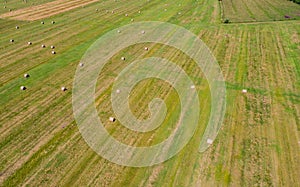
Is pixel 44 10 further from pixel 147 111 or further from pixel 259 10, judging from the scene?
pixel 259 10

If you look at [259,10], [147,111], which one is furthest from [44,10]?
[259,10]

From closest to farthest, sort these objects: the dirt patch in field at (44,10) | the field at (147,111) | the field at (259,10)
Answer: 1. the field at (147,111)
2. the dirt patch in field at (44,10)
3. the field at (259,10)

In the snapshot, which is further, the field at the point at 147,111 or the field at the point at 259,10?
the field at the point at 259,10

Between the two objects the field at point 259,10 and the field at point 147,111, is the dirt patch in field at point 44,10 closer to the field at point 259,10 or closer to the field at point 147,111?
the field at point 147,111

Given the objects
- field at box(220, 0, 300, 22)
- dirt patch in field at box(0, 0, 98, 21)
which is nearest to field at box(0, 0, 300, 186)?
dirt patch in field at box(0, 0, 98, 21)

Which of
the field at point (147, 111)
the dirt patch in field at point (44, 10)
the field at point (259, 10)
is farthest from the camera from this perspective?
the field at point (259, 10)

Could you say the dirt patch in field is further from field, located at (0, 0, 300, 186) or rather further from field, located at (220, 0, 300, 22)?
field, located at (220, 0, 300, 22)

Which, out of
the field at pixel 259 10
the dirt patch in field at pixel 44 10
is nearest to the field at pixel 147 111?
the dirt patch in field at pixel 44 10
